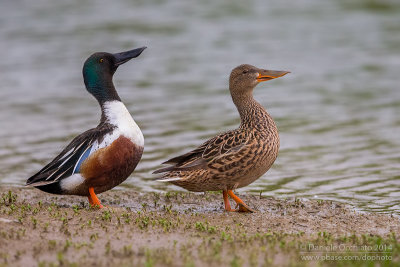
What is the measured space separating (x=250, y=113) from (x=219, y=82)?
633 centimetres

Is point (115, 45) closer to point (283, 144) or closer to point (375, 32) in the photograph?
point (375, 32)

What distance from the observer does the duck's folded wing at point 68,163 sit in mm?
6258

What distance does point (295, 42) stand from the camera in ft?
51.8

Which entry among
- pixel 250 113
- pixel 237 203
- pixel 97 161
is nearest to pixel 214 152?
pixel 237 203

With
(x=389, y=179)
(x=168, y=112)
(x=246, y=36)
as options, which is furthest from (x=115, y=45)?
(x=389, y=179)

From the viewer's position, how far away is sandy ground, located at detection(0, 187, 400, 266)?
4.70 metres

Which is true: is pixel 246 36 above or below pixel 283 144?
above

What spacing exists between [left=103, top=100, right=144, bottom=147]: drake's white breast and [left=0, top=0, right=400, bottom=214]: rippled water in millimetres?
1384

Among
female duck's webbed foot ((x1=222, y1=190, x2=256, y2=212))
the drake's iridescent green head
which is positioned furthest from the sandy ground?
the drake's iridescent green head

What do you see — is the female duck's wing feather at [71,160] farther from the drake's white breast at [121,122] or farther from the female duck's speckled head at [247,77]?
the female duck's speckled head at [247,77]

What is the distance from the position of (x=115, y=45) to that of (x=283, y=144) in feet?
24.5

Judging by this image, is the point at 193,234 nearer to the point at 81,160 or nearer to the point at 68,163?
the point at 81,160

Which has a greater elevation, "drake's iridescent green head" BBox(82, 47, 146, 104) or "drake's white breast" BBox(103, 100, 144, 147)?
"drake's iridescent green head" BBox(82, 47, 146, 104)

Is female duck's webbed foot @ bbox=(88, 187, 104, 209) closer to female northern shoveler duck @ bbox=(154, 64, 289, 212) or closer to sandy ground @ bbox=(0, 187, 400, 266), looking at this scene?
sandy ground @ bbox=(0, 187, 400, 266)
